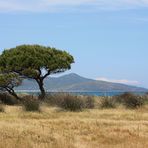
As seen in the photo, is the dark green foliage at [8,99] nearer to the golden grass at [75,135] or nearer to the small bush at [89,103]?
the small bush at [89,103]

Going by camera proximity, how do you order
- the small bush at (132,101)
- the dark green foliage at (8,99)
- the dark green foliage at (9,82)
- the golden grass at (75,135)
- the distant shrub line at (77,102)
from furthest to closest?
1. the dark green foliage at (9,82)
2. the dark green foliage at (8,99)
3. the small bush at (132,101)
4. the distant shrub line at (77,102)
5. the golden grass at (75,135)

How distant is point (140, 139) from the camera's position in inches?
762

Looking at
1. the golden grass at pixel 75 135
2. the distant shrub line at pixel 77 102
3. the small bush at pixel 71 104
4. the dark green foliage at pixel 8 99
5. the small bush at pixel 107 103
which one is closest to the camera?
the golden grass at pixel 75 135

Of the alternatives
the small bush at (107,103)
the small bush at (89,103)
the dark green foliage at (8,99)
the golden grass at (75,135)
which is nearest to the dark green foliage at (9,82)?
the dark green foliage at (8,99)

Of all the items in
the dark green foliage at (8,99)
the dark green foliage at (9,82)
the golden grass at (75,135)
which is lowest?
the golden grass at (75,135)

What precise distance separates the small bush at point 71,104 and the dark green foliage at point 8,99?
730 centimetres

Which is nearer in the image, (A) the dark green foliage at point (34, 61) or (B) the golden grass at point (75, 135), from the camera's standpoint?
(B) the golden grass at point (75, 135)

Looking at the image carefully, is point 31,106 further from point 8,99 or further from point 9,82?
point 9,82

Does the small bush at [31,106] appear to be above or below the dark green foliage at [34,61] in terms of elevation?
below

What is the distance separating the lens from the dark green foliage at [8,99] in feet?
143

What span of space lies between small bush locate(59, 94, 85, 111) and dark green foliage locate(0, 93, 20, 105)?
7297mm

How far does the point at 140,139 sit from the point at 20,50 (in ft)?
96.8

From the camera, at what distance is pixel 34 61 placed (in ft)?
152

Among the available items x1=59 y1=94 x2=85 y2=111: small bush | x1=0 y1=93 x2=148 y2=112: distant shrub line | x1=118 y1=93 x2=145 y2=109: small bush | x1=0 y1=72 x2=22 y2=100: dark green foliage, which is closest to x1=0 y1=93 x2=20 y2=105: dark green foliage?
x1=0 y1=93 x2=148 y2=112: distant shrub line
